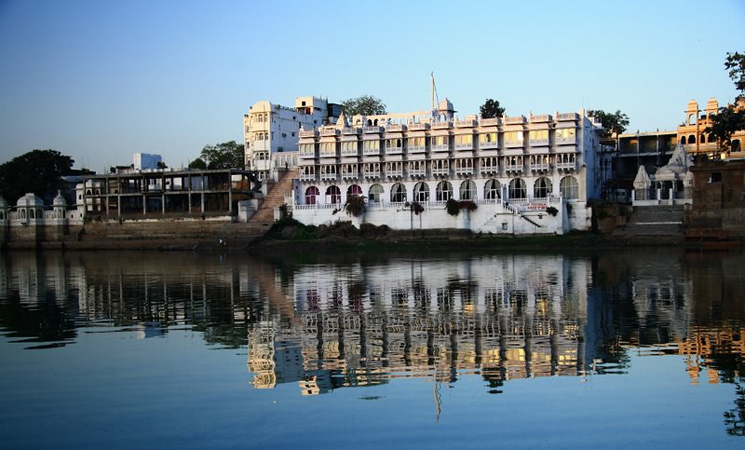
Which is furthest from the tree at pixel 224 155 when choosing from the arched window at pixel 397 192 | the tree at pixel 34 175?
the arched window at pixel 397 192

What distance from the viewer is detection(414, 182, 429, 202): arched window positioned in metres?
73.9

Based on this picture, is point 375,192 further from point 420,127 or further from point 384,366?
point 384,366

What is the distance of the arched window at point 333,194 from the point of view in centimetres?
7731

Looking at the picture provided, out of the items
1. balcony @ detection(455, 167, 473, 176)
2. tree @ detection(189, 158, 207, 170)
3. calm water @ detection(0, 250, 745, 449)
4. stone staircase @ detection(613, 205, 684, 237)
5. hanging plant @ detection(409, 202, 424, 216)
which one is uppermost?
tree @ detection(189, 158, 207, 170)

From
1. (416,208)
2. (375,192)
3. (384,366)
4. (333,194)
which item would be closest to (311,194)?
(333,194)

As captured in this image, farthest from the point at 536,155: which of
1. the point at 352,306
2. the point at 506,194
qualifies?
the point at 352,306

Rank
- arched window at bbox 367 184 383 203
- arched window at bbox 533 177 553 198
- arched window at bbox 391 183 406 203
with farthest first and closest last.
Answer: arched window at bbox 367 184 383 203 < arched window at bbox 391 183 406 203 < arched window at bbox 533 177 553 198

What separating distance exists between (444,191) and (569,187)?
1133cm

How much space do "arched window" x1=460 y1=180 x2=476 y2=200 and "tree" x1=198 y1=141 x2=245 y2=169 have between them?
124 ft

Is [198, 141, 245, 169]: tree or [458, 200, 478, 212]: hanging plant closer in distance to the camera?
[458, 200, 478, 212]: hanging plant

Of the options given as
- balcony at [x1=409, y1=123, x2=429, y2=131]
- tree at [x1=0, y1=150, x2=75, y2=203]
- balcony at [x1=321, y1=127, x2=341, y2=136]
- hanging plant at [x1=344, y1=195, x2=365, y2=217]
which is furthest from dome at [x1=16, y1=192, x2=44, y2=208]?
balcony at [x1=409, y1=123, x2=429, y2=131]

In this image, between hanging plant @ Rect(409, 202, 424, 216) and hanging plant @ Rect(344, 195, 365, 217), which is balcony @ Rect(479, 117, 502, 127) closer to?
hanging plant @ Rect(409, 202, 424, 216)

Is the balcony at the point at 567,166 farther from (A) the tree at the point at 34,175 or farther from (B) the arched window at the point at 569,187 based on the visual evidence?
(A) the tree at the point at 34,175

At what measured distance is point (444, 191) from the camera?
72625 mm
